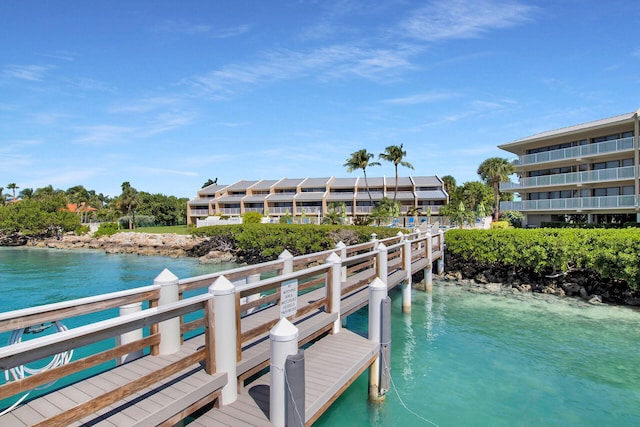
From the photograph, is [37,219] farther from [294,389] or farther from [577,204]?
[577,204]

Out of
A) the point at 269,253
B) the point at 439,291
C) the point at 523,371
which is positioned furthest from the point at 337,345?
the point at 269,253

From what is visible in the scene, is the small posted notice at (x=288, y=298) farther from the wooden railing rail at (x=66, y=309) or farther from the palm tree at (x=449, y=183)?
the palm tree at (x=449, y=183)

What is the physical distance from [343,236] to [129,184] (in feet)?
196

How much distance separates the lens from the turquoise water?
7465 millimetres

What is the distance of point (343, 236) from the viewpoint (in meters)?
29.6

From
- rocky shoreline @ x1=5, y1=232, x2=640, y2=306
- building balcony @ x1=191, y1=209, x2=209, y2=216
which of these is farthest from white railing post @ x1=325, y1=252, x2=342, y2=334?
building balcony @ x1=191, y1=209, x2=209, y2=216

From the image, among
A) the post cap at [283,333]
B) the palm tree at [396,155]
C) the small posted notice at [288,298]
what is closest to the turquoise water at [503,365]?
the small posted notice at [288,298]

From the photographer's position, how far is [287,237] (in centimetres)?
3105

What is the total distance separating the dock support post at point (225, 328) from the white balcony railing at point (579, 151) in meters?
34.4

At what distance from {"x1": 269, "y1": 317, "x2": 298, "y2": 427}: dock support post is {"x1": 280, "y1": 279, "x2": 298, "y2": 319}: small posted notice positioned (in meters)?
1.46

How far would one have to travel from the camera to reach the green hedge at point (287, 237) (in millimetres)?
29453

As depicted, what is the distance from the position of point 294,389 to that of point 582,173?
3512cm

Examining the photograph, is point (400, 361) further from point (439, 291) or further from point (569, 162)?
point (569, 162)

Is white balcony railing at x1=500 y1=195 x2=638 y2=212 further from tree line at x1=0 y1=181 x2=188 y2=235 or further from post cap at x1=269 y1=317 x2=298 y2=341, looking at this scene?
tree line at x1=0 y1=181 x2=188 y2=235
